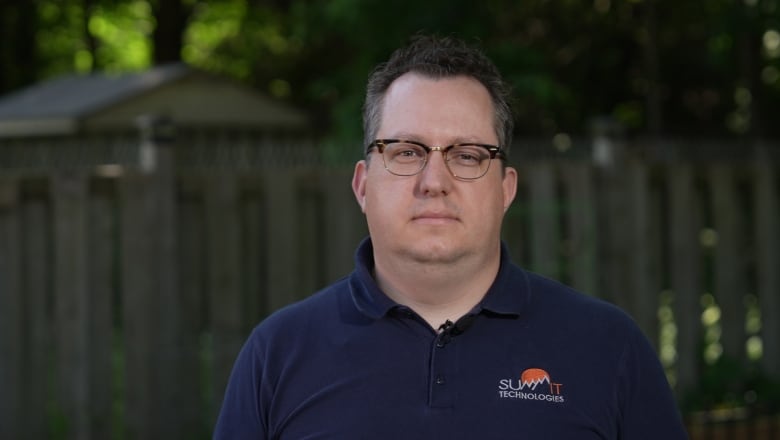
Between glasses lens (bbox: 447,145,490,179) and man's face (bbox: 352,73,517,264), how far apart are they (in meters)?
0.01

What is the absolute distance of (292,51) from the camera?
803 inches

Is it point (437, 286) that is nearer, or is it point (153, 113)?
point (437, 286)

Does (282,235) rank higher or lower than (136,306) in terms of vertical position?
higher

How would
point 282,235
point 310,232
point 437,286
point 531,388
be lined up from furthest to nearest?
1. point 310,232
2. point 282,235
3. point 437,286
4. point 531,388

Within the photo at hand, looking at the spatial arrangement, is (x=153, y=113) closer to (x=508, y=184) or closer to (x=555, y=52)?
(x=555, y=52)

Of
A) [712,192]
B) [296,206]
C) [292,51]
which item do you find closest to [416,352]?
[296,206]

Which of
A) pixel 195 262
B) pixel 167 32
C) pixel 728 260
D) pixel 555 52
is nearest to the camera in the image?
pixel 195 262

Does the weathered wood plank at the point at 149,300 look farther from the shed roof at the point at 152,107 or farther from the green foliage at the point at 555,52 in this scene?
the shed roof at the point at 152,107

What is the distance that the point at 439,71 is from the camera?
Result: 7.49 ft

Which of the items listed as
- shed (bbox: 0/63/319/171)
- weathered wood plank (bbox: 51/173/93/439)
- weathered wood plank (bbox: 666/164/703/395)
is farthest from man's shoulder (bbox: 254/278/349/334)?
shed (bbox: 0/63/319/171)

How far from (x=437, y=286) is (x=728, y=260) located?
200 inches

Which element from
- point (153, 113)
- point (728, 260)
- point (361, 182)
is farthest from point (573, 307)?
point (153, 113)

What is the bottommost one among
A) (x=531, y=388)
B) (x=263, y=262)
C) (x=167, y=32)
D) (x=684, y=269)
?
(x=684, y=269)

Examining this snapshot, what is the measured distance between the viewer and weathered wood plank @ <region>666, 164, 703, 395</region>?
678 cm
